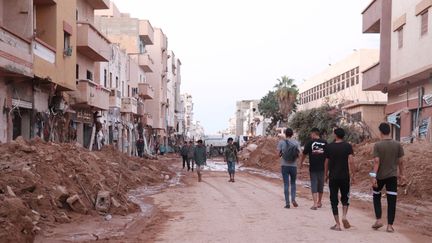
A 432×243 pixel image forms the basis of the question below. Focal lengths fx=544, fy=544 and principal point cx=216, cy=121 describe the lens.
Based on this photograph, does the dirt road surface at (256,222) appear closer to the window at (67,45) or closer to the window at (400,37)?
the window at (67,45)

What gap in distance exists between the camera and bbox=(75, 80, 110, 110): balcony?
88.4 ft

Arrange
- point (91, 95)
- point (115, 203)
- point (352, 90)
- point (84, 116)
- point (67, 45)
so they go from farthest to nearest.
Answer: point (352, 90) → point (84, 116) → point (91, 95) → point (67, 45) → point (115, 203)

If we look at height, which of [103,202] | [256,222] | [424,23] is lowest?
[256,222]

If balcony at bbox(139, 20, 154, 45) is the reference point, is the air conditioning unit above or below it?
below

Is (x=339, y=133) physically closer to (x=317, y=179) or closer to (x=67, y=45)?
(x=317, y=179)

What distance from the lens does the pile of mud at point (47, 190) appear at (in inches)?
314

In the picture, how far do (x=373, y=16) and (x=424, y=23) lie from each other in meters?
7.28

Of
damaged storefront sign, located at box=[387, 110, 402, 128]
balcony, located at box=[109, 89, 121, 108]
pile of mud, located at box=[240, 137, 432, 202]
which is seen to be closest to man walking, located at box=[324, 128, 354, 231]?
pile of mud, located at box=[240, 137, 432, 202]

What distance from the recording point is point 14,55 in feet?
56.7

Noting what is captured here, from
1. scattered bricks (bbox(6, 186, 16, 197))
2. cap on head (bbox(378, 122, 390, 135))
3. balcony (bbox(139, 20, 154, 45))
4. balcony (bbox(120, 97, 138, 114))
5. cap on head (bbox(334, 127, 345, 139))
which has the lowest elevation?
scattered bricks (bbox(6, 186, 16, 197))

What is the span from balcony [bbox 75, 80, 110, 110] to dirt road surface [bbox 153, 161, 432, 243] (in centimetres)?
1270

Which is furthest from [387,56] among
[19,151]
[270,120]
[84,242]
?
[270,120]

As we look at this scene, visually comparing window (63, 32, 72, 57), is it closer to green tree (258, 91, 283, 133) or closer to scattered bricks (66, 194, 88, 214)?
scattered bricks (66, 194, 88, 214)

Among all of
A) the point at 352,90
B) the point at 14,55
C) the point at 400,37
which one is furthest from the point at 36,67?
the point at 352,90
